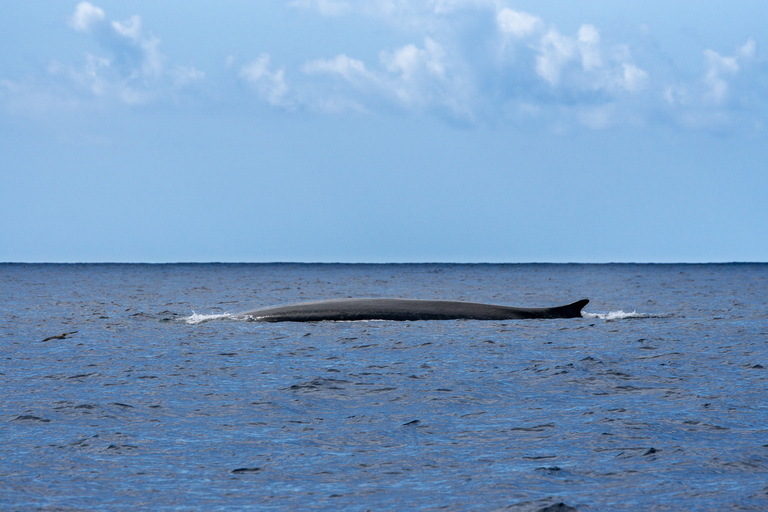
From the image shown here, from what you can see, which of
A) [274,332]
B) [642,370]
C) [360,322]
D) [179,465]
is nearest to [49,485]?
[179,465]

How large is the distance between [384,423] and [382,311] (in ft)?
54.3

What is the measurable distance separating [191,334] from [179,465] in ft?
54.6

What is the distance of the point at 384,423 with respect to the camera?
12.7 m

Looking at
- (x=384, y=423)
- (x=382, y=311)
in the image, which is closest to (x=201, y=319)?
(x=382, y=311)

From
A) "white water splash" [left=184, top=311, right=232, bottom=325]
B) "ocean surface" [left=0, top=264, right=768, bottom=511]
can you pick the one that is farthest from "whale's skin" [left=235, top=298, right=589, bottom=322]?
"ocean surface" [left=0, top=264, right=768, bottom=511]

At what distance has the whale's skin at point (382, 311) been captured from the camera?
28.9m

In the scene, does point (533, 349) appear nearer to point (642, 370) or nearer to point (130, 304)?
point (642, 370)

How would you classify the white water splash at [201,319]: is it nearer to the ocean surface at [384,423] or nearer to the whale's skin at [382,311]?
the whale's skin at [382,311]

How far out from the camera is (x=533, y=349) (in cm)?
2234

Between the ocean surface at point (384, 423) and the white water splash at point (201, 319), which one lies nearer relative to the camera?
the ocean surface at point (384, 423)

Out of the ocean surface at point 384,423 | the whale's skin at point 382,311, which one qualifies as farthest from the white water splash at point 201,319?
the ocean surface at point 384,423

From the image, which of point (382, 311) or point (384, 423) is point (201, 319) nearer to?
point (382, 311)

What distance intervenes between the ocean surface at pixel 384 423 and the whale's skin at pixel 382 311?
11.6 feet

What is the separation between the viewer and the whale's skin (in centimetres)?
2889
